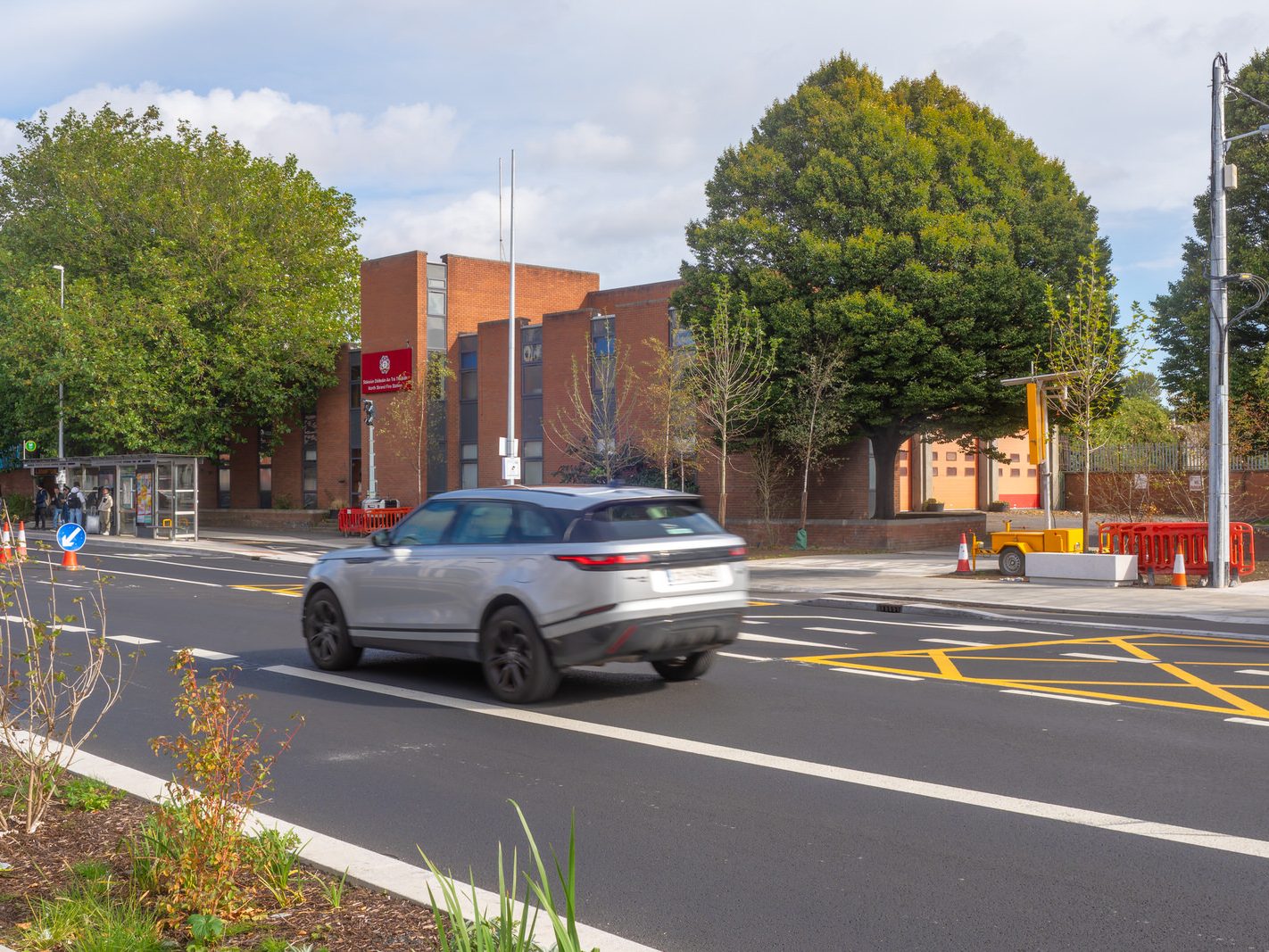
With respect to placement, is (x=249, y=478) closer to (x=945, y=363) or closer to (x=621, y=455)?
(x=621, y=455)

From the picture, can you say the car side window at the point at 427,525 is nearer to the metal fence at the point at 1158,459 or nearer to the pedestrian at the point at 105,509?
the metal fence at the point at 1158,459

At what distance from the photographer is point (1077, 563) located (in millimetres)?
20016

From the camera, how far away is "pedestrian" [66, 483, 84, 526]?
4203cm

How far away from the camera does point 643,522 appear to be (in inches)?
370

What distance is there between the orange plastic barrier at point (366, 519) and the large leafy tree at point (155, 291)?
8.81 metres

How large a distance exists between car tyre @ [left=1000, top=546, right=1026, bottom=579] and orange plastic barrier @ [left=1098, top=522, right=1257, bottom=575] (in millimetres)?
1674

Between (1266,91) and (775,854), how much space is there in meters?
38.6

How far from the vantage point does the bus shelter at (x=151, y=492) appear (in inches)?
1531

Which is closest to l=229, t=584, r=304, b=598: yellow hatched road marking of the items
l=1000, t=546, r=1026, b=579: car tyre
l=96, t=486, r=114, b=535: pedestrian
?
l=1000, t=546, r=1026, b=579: car tyre

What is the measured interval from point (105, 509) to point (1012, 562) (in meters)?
33.0

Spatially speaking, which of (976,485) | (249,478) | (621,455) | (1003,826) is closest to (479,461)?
(621,455)

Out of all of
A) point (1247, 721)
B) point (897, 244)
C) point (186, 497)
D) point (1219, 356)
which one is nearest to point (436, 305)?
point (186, 497)

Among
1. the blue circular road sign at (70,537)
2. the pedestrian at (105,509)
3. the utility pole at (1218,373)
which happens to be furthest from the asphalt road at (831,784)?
the pedestrian at (105,509)

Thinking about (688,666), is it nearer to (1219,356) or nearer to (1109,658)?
(1109,658)
